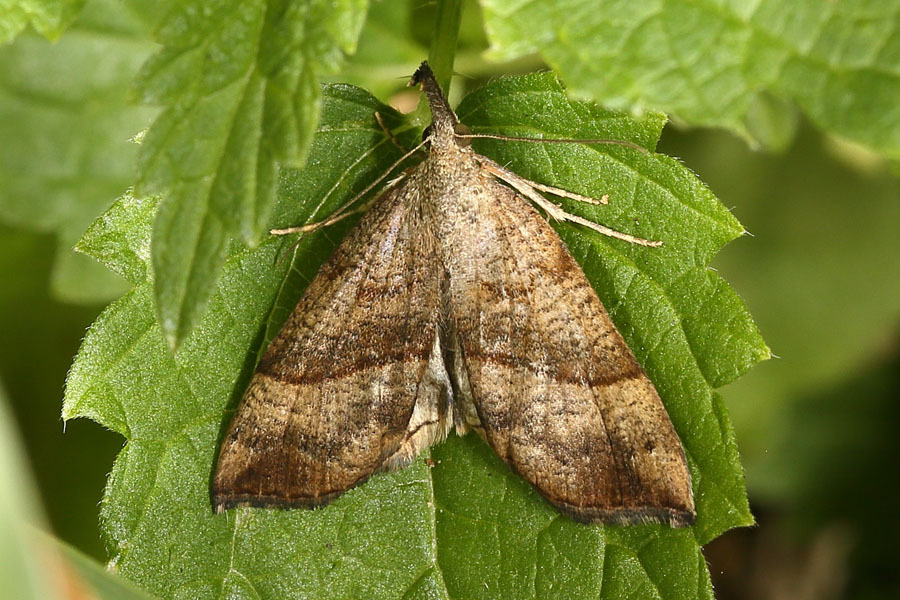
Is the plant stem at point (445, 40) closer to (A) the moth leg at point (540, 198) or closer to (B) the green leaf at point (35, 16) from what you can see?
(A) the moth leg at point (540, 198)

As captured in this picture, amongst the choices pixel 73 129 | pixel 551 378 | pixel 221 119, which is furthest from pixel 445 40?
pixel 73 129

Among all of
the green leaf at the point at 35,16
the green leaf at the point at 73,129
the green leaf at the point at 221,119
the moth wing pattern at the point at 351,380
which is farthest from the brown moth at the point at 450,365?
the green leaf at the point at 73,129

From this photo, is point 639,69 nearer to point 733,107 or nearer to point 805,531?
point 733,107

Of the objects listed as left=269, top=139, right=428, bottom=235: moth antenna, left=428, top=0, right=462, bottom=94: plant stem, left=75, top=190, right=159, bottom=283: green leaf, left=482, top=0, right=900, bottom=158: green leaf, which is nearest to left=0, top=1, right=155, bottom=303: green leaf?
left=75, top=190, right=159, bottom=283: green leaf

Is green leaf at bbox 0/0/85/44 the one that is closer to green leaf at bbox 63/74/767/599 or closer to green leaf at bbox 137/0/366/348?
green leaf at bbox 137/0/366/348

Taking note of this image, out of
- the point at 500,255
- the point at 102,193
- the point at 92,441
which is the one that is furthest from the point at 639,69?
the point at 92,441

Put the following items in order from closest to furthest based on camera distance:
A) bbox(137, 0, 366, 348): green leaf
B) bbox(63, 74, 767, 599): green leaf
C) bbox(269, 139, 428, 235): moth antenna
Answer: bbox(137, 0, 366, 348): green leaf, bbox(63, 74, 767, 599): green leaf, bbox(269, 139, 428, 235): moth antenna
